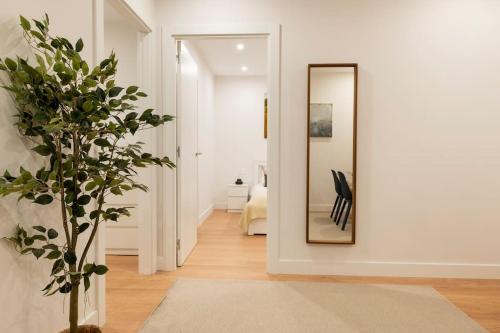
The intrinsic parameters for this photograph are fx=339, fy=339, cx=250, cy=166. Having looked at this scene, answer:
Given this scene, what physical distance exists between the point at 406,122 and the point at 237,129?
373 centimetres

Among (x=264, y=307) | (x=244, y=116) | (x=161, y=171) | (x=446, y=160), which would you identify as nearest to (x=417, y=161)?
(x=446, y=160)

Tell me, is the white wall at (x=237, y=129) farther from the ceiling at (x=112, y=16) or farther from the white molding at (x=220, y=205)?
the ceiling at (x=112, y=16)

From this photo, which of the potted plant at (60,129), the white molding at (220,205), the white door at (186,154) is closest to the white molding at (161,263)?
the white door at (186,154)

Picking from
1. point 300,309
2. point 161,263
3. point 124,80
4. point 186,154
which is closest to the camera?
point 300,309

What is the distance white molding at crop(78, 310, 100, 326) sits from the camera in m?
1.88

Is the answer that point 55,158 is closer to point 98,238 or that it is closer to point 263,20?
point 98,238

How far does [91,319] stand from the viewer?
1.94 m

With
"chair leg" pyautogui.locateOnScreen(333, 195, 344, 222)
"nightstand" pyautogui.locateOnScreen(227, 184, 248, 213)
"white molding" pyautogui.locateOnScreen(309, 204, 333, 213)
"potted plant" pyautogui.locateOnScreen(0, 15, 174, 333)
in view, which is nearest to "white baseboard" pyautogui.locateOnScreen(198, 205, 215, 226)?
"nightstand" pyautogui.locateOnScreen(227, 184, 248, 213)

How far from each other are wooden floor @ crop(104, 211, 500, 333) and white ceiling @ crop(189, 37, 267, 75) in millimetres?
2436

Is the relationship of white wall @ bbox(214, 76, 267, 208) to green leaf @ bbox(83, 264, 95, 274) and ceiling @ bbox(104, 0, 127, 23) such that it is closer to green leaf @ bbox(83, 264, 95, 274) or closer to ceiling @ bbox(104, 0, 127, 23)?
ceiling @ bbox(104, 0, 127, 23)

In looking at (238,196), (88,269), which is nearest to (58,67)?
(88,269)

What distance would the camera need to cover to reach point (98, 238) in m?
1.98

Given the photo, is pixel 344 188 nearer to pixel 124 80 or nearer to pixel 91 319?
pixel 91 319

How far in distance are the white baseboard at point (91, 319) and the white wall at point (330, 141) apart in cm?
178
